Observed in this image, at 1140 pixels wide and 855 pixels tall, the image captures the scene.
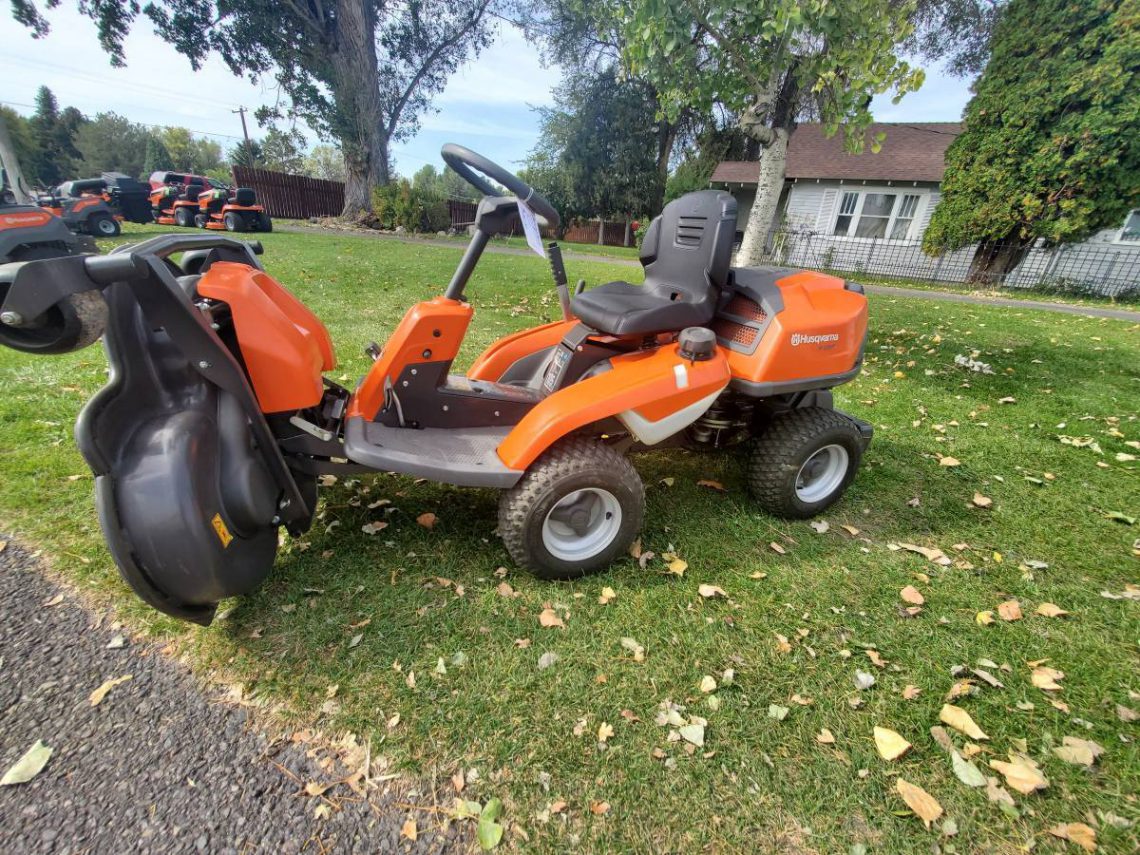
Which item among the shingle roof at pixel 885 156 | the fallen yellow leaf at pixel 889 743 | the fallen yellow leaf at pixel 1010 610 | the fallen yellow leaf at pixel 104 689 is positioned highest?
the shingle roof at pixel 885 156

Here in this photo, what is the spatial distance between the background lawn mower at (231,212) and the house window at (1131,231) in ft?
86.6

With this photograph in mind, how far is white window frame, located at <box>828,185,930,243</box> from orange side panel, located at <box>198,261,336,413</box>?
20439 mm

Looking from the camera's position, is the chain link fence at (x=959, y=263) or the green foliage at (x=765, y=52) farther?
the chain link fence at (x=959, y=263)

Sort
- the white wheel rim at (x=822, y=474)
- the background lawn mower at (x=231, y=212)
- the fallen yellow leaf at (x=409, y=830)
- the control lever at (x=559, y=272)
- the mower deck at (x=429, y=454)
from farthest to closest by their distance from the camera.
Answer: the background lawn mower at (x=231, y=212) < the control lever at (x=559, y=272) < the white wheel rim at (x=822, y=474) < the mower deck at (x=429, y=454) < the fallen yellow leaf at (x=409, y=830)

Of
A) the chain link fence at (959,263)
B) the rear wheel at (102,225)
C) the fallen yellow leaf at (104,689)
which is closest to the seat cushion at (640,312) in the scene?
the fallen yellow leaf at (104,689)

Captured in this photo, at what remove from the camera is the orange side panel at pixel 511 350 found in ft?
10.1

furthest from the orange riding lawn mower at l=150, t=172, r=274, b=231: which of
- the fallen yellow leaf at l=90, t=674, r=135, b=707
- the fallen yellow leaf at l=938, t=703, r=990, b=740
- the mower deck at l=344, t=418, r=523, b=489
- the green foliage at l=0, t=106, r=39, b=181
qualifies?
the green foliage at l=0, t=106, r=39, b=181

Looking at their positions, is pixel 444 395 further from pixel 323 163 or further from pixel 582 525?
pixel 323 163

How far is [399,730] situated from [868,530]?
8.54 ft

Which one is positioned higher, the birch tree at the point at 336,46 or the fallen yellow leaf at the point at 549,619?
the birch tree at the point at 336,46

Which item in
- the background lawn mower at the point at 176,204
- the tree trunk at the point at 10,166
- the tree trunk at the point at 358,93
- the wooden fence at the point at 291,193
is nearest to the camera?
the tree trunk at the point at 10,166

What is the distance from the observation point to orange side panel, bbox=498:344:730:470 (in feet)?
7.09

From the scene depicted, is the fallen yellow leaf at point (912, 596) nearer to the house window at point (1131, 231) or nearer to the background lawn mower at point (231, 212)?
the background lawn mower at point (231, 212)

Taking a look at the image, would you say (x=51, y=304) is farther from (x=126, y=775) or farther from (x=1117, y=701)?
(x=1117, y=701)
